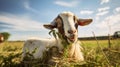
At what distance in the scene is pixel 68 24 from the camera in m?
6.09

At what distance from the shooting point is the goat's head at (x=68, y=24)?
18.5 ft

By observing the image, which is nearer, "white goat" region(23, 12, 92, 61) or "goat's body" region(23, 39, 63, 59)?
"white goat" region(23, 12, 92, 61)

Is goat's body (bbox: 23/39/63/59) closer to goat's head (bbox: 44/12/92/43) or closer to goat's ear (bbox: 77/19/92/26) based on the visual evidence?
goat's head (bbox: 44/12/92/43)

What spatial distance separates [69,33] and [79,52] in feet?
3.88

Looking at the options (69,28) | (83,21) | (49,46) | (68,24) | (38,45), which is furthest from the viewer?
(38,45)

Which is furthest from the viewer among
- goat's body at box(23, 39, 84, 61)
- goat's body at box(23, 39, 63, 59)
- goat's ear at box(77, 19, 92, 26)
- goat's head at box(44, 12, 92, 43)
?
goat's body at box(23, 39, 63, 59)

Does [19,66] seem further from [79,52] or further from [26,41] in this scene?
[26,41]

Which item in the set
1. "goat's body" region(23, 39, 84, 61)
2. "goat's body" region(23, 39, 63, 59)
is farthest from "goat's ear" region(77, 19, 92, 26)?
"goat's body" region(23, 39, 63, 59)

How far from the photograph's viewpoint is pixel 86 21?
722 cm

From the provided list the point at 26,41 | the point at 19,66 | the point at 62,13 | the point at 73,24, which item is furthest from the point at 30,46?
the point at 73,24

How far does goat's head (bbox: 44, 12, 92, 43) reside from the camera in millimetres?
5633

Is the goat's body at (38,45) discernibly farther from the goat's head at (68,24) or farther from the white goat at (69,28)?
the goat's head at (68,24)

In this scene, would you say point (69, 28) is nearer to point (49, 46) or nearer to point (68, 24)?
point (68, 24)

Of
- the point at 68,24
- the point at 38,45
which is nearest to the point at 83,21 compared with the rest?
the point at 68,24
